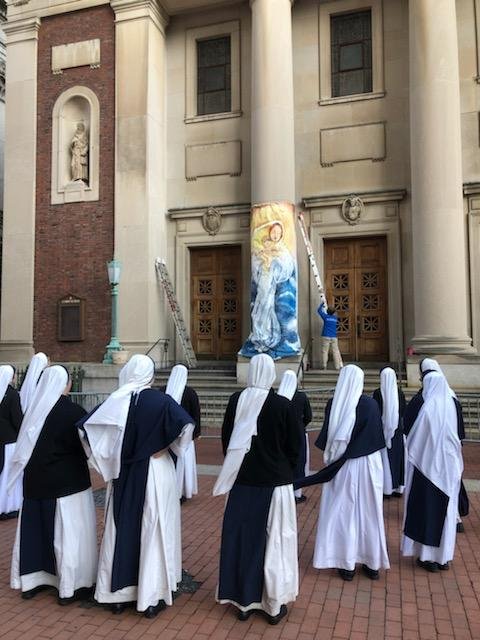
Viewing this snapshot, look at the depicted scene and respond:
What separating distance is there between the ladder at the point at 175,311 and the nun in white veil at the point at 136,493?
12729mm

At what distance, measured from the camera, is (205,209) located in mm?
18125

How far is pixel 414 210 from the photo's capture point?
15.1m

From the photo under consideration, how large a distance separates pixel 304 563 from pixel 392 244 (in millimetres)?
12145

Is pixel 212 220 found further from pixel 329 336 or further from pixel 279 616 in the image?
pixel 279 616

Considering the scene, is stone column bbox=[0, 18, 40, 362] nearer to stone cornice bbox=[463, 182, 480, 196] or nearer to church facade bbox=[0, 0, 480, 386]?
church facade bbox=[0, 0, 480, 386]

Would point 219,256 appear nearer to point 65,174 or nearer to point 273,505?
point 65,174

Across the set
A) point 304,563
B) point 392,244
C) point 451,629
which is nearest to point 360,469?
point 304,563

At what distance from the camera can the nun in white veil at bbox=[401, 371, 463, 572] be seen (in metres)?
5.68

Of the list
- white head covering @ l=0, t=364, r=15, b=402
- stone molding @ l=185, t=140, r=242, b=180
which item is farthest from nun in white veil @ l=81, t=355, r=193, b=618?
stone molding @ l=185, t=140, r=242, b=180

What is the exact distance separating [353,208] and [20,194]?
10.0 meters

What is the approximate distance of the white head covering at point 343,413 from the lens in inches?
217

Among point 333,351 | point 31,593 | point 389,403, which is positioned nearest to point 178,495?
point 31,593

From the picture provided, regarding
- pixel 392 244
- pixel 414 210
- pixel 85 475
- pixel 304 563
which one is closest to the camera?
pixel 85 475

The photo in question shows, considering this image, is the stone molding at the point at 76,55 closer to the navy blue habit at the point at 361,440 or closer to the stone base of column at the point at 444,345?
the stone base of column at the point at 444,345
